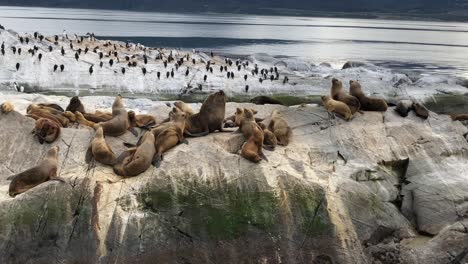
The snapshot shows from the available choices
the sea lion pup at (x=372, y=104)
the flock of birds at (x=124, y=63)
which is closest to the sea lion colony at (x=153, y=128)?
the sea lion pup at (x=372, y=104)

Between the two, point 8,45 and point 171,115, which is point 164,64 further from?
point 171,115

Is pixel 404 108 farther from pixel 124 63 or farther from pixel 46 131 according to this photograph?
pixel 124 63

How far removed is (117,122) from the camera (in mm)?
10969

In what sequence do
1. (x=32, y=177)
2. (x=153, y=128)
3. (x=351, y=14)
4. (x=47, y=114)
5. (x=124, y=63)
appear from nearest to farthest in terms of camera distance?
1. (x=32, y=177)
2. (x=153, y=128)
3. (x=47, y=114)
4. (x=124, y=63)
5. (x=351, y=14)

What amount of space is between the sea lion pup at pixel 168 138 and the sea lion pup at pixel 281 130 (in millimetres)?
1703

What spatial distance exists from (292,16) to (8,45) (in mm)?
163841

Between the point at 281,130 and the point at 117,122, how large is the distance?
3032 millimetres

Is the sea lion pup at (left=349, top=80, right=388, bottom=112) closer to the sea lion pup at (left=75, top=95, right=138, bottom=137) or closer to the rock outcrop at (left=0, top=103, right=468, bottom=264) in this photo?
the rock outcrop at (left=0, top=103, right=468, bottom=264)

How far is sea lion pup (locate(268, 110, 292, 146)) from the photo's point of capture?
11008mm

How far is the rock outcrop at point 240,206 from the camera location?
29.2 feet

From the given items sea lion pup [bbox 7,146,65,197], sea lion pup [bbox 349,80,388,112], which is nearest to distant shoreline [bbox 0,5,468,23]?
sea lion pup [bbox 349,80,388,112]

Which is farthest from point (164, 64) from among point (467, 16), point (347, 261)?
point (467, 16)

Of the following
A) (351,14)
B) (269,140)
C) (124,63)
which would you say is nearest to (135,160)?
(269,140)

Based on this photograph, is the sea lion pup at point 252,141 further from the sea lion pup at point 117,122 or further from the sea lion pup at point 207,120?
the sea lion pup at point 117,122
